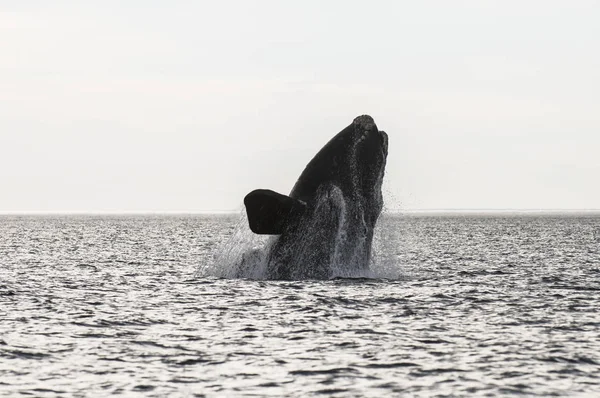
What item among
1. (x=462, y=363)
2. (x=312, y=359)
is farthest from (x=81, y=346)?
(x=462, y=363)

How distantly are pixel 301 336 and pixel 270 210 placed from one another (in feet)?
16.5

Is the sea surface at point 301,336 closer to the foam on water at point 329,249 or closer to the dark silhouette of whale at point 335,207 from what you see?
the foam on water at point 329,249

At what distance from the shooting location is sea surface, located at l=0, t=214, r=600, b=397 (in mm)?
13664

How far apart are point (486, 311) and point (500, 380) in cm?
793

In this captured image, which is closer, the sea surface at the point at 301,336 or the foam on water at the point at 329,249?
the sea surface at the point at 301,336

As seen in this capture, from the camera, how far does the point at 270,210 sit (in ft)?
72.5

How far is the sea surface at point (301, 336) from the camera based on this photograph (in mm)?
13664

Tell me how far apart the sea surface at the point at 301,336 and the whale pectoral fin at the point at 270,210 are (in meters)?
1.80

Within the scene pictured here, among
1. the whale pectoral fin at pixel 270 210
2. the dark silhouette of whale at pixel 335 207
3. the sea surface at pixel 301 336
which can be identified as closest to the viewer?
the sea surface at pixel 301 336

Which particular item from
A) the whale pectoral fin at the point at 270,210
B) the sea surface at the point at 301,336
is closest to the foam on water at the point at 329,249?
the sea surface at the point at 301,336

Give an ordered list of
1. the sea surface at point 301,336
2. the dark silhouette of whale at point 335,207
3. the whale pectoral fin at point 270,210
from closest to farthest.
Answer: the sea surface at point 301,336
the whale pectoral fin at point 270,210
the dark silhouette of whale at point 335,207

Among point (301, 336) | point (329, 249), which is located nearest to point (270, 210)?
point (329, 249)

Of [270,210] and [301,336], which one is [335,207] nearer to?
[270,210]

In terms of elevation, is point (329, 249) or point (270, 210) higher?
point (270, 210)
